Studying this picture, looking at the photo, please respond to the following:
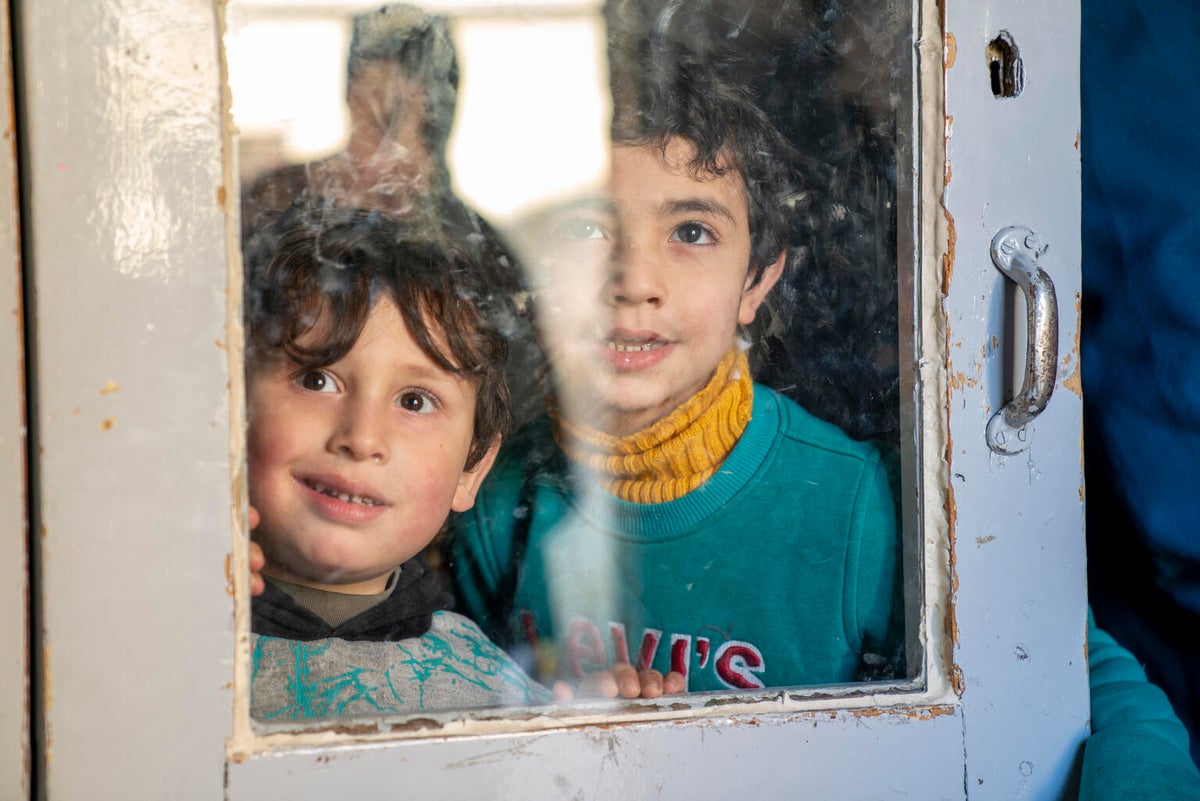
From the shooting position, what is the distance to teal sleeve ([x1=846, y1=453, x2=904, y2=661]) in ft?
2.26

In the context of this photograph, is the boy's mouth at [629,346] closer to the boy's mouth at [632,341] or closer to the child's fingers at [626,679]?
the boy's mouth at [632,341]

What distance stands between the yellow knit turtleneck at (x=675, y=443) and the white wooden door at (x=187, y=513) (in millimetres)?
154

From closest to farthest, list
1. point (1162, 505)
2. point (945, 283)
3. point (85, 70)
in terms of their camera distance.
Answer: point (85, 70) → point (945, 283) → point (1162, 505)

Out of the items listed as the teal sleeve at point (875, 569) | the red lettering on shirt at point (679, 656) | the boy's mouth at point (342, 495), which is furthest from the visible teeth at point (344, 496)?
the teal sleeve at point (875, 569)

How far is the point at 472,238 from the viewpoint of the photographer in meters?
0.61

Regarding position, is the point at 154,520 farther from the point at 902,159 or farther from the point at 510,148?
the point at 902,159

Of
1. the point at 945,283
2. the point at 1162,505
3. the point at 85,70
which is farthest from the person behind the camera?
the point at 1162,505

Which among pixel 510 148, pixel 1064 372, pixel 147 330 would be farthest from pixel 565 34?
pixel 1064 372

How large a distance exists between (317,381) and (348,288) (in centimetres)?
6

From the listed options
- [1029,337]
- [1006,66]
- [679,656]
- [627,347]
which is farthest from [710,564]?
[1006,66]

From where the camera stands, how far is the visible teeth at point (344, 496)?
593 millimetres

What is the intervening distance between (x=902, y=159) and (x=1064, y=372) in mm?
206

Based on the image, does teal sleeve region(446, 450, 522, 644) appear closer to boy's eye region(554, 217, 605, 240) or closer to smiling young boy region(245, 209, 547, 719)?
smiling young boy region(245, 209, 547, 719)

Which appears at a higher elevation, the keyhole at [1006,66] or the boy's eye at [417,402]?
the keyhole at [1006,66]
